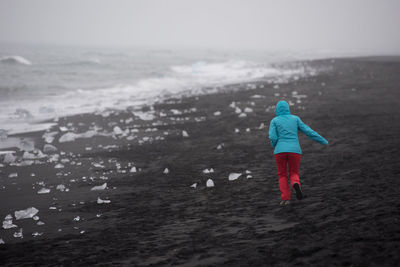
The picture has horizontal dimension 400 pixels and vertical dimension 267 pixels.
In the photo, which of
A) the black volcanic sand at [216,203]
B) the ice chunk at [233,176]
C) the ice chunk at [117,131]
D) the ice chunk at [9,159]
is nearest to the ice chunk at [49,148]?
the black volcanic sand at [216,203]

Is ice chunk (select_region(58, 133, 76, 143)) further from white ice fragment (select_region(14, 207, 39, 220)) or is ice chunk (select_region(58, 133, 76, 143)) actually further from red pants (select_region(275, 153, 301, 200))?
red pants (select_region(275, 153, 301, 200))

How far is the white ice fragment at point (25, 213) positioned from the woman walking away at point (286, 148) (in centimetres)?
374

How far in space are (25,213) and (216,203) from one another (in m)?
2.91

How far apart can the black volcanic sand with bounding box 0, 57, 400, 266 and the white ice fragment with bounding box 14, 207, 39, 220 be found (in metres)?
0.12

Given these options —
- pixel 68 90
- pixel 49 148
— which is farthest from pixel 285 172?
pixel 68 90

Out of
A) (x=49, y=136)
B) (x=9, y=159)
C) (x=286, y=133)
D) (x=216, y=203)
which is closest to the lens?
(x=286, y=133)

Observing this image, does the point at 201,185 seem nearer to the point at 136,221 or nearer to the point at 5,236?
the point at 136,221

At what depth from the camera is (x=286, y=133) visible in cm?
529

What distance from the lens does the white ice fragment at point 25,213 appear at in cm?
558

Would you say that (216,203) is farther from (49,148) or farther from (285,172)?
(49,148)

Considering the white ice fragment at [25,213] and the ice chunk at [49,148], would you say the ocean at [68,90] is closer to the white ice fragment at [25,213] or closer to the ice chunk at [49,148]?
the ice chunk at [49,148]

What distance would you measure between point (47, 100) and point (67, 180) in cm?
1567

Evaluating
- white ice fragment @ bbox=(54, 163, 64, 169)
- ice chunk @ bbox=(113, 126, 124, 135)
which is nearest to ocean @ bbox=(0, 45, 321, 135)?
ice chunk @ bbox=(113, 126, 124, 135)

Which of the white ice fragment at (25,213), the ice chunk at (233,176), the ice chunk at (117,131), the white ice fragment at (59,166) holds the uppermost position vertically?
the ice chunk at (117,131)
